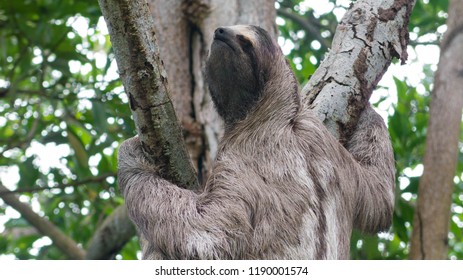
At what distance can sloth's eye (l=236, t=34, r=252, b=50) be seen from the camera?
5285 millimetres

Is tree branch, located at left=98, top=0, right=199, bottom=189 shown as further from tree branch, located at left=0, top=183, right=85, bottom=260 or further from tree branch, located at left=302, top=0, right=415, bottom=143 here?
tree branch, located at left=0, top=183, right=85, bottom=260

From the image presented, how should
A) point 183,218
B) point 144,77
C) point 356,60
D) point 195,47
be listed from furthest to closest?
point 195,47, point 356,60, point 183,218, point 144,77

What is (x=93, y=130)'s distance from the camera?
345 inches

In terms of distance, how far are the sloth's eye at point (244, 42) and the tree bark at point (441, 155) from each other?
84.4 inches

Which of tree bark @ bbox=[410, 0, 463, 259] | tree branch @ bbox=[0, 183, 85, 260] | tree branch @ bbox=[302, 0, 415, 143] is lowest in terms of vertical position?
tree branch @ bbox=[0, 183, 85, 260]

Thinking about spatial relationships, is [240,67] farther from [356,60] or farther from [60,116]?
[60,116]

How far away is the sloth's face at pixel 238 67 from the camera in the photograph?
523 cm

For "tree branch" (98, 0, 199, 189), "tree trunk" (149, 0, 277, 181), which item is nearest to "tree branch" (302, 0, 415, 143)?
"tree branch" (98, 0, 199, 189)

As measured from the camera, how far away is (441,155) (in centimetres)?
624

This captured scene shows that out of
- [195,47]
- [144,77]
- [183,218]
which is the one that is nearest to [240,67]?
[144,77]

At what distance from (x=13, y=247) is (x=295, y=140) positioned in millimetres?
6399

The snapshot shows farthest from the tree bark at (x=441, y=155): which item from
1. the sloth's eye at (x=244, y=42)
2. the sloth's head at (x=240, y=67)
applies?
the sloth's eye at (x=244, y=42)

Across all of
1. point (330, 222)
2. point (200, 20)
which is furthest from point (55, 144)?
point (330, 222)

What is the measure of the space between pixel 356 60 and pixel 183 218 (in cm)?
188
